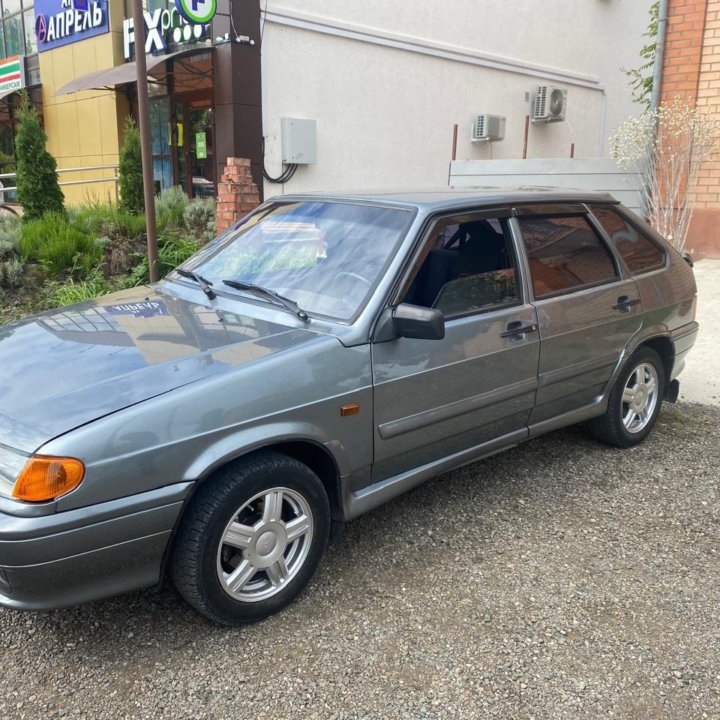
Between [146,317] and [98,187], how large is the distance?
11890mm

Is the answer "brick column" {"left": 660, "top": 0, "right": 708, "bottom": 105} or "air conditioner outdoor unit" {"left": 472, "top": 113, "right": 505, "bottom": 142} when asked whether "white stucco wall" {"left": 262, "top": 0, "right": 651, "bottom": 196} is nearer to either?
"air conditioner outdoor unit" {"left": 472, "top": 113, "right": 505, "bottom": 142}

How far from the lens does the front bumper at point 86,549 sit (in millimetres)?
2301

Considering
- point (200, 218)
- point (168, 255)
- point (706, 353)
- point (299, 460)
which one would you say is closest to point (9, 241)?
point (168, 255)

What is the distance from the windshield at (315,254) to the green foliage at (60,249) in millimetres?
3926

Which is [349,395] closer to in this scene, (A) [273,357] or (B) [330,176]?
(A) [273,357]

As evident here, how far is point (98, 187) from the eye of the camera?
14.1 metres

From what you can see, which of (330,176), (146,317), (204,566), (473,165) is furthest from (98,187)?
(204,566)

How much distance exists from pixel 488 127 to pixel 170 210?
7631mm

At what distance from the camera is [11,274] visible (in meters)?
7.05

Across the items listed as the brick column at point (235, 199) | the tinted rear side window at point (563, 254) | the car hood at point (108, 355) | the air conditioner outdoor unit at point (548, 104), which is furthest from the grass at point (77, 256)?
the air conditioner outdoor unit at point (548, 104)

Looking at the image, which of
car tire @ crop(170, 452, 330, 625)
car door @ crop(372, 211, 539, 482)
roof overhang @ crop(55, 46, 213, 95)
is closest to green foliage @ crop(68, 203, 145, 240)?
roof overhang @ crop(55, 46, 213, 95)

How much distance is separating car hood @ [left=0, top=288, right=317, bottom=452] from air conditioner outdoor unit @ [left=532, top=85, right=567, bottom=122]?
13804mm

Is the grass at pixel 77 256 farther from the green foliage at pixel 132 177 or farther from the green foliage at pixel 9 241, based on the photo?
the green foliage at pixel 132 177

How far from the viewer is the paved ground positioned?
5.77 metres
